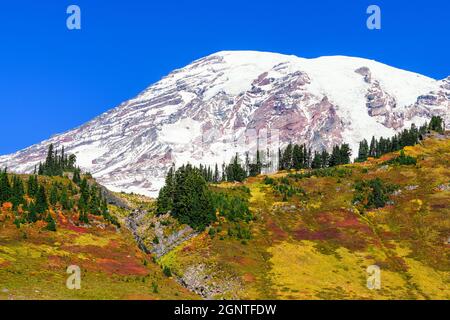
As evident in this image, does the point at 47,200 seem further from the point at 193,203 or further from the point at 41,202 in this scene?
the point at 193,203

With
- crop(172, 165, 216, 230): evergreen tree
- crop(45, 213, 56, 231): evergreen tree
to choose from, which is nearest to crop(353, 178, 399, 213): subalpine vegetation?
crop(172, 165, 216, 230): evergreen tree

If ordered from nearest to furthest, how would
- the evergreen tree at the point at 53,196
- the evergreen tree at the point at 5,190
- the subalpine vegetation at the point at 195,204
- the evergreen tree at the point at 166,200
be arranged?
1. the evergreen tree at the point at 5,190
2. the evergreen tree at the point at 53,196
3. the subalpine vegetation at the point at 195,204
4. the evergreen tree at the point at 166,200

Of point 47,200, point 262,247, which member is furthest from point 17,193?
point 262,247

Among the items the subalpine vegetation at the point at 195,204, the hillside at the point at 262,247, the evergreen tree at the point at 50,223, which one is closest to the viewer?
the hillside at the point at 262,247

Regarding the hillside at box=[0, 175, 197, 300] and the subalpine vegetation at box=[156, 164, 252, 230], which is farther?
the subalpine vegetation at box=[156, 164, 252, 230]

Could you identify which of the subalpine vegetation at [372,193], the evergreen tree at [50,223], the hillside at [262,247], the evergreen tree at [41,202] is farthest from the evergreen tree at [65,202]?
the subalpine vegetation at [372,193]

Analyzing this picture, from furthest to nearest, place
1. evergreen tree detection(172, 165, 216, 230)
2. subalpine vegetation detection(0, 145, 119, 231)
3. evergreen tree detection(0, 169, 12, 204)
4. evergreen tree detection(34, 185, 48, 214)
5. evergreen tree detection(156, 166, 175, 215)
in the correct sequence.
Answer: evergreen tree detection(156, 166, 175, 215)
evergreen tree detection(172, 165, 216, 230)
evergreen tree detection(0, 169, 12, 204)
evergreen tree detection(34, 185, 48, 214)
subalpine vegetation detection(0, 145, 119, 231)

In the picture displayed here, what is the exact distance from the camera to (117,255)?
97.4 meters

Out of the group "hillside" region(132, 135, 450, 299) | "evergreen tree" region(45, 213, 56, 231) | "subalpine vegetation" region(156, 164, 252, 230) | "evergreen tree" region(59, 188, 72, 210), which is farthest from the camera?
"subalpine vegetation" region(156, 164, 252, 230)

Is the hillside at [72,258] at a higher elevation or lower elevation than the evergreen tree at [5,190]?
lower

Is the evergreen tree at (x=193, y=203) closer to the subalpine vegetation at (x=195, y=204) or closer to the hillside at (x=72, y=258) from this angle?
the subalpine vegetation at (x=195, y=204)

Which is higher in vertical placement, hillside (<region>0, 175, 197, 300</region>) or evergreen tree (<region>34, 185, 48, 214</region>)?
evergreen tree (<region>34, 185, 48, 214</region>)

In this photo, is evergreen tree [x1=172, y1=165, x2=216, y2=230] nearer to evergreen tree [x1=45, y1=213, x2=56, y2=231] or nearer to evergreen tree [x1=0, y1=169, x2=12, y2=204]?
evergreen tree [x1=45, y1=213, x2=56, y2=231]
